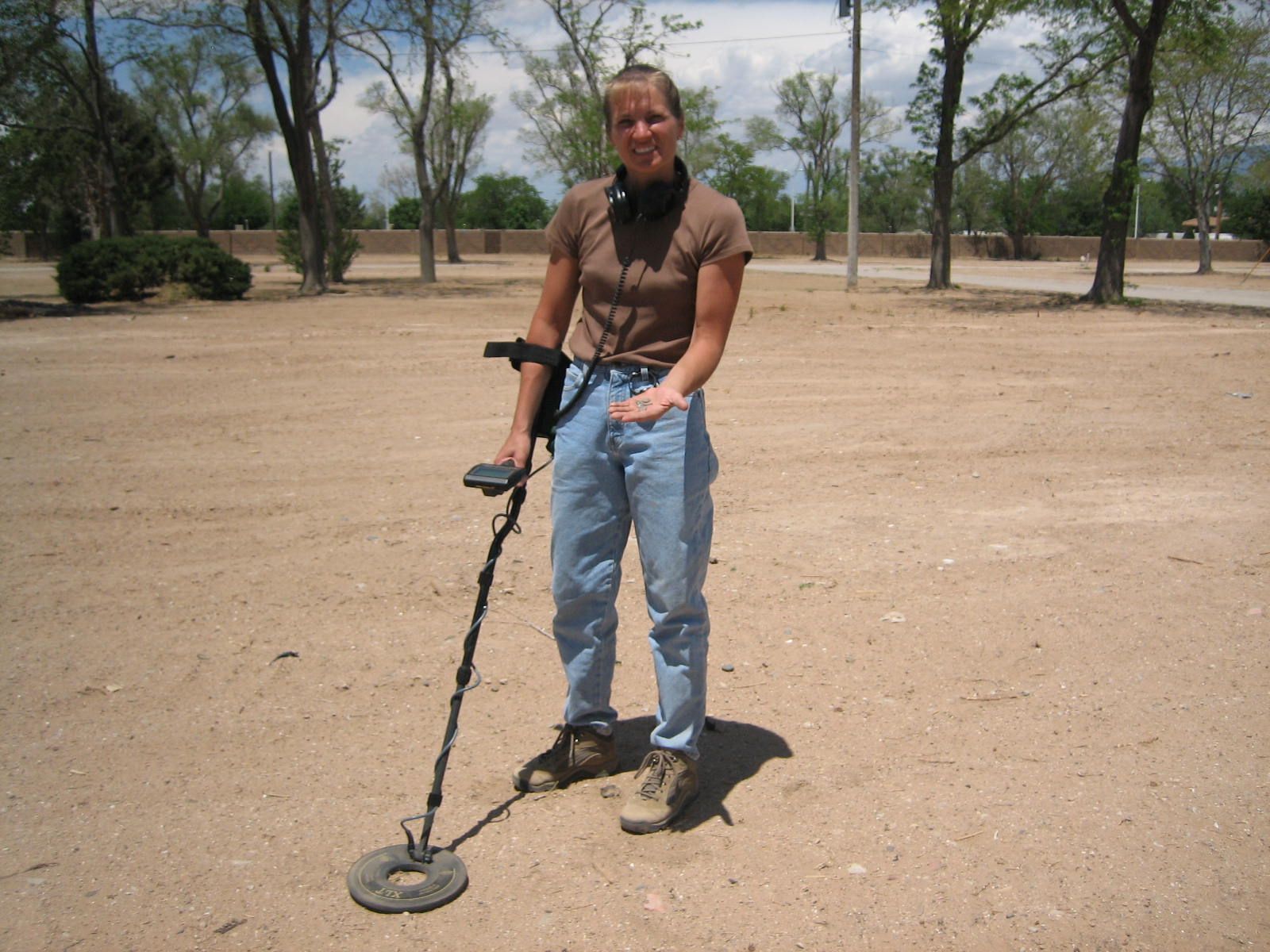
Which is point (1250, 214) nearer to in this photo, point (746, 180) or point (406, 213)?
point (746, 180)

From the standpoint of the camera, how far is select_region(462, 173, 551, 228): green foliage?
68375 mm

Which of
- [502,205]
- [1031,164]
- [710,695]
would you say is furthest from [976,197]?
[710,695]

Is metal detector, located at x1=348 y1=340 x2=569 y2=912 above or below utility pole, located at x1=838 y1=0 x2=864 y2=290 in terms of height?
below

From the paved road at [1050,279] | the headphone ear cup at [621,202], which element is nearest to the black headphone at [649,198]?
the headphone ear cup at [621,202]

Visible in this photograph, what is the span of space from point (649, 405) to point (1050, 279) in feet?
105

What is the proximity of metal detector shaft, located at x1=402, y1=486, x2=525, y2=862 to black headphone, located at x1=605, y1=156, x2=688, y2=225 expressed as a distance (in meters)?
0.76

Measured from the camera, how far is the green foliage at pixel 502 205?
2692 inches

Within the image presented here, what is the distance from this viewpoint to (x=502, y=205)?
69688 mm

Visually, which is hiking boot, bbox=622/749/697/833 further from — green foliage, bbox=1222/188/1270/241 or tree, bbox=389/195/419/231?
tree, bbox=389/195/419/231

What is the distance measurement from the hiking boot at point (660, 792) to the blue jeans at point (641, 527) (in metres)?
0.04

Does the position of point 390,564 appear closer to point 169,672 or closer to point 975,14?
point 169,672

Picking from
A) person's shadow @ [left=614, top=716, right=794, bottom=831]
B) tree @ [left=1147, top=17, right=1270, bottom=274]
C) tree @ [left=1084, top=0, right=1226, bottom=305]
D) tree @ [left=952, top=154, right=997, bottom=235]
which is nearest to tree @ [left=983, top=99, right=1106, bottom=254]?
tree @ [left=952, top=154, right=997, bottom=235]

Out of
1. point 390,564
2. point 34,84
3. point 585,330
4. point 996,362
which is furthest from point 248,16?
point 585,330

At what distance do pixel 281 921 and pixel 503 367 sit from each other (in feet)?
29.1
